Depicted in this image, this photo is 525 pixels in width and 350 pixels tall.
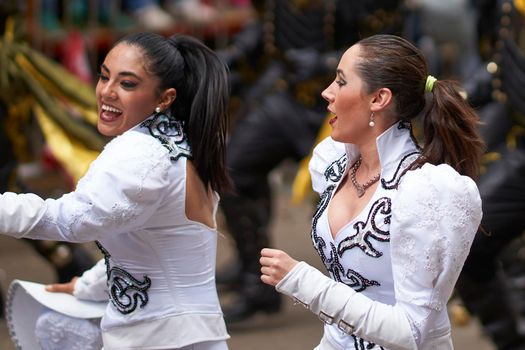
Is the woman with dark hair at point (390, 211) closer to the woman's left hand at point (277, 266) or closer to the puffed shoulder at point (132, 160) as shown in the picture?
Answer: the woman's left hand at point (277, 266)

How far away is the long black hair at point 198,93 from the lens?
133 inches

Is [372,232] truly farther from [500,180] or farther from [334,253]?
[500,180]

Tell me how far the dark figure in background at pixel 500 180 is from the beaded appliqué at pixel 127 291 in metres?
1.69

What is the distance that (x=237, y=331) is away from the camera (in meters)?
5.81

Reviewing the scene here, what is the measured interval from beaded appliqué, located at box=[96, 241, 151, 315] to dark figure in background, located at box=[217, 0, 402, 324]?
2.48 m

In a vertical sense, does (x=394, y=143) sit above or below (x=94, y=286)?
above

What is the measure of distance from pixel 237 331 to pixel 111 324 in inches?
98.7

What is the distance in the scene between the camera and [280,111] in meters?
5.86

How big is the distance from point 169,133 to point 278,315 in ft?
9.05

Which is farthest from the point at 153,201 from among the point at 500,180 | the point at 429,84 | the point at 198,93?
the point at 500,180

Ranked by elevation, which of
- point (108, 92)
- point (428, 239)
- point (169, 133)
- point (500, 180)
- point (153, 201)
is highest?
point (108, 92)

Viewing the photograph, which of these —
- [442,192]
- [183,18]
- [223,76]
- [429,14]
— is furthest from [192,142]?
[183,18]

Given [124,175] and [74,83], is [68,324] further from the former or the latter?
[74,83]

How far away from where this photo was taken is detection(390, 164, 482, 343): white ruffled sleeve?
2.89m
